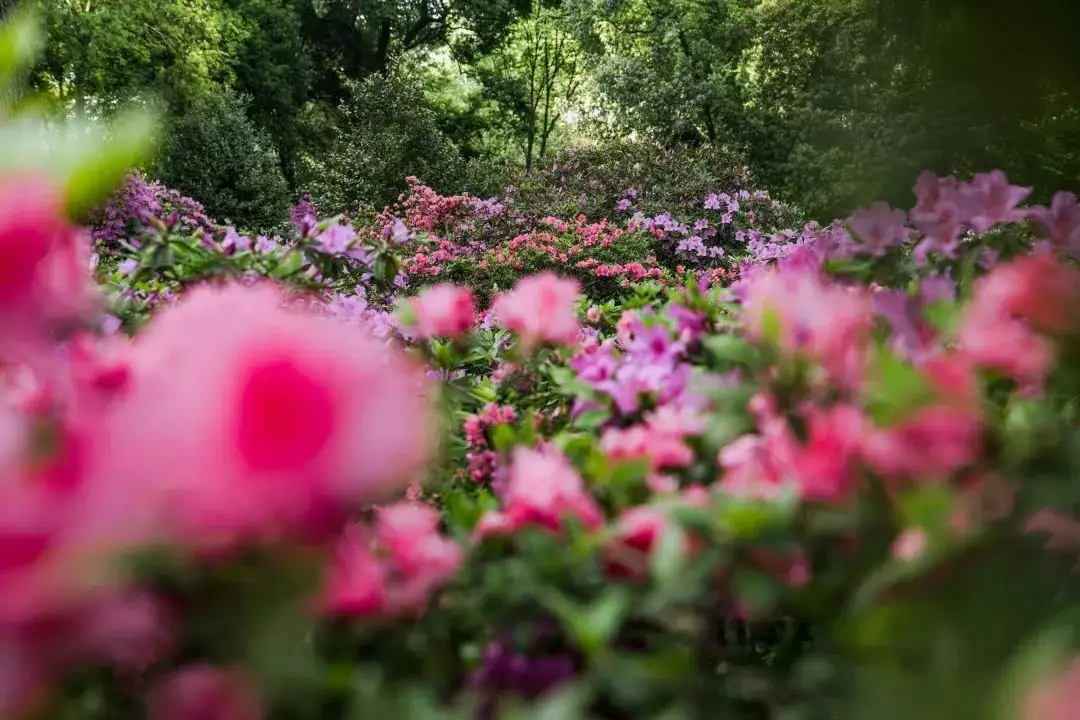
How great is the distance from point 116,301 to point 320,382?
148 cm

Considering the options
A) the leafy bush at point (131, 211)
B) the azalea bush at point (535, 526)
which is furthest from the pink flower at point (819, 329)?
the leafy bush at point (131, 211)

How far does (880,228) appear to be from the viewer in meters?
1.27

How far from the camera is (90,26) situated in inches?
480

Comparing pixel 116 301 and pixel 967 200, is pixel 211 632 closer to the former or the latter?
pixel 967 200

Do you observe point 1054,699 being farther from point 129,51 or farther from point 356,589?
point 129,51

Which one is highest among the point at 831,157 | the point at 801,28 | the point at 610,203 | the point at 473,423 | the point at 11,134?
the point at 801,28

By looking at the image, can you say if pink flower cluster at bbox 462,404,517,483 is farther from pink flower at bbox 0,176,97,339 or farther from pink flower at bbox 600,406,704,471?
pink flower at bbox 0,176,97,339

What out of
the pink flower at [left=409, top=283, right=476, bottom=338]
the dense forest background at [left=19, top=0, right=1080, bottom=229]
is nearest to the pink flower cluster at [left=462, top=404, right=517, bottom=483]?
the pink flower at [left=409, top=283, right=476, bottom=338]

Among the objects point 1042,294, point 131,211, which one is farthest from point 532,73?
point 1042,294

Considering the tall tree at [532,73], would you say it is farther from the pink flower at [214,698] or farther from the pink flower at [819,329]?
the pink flower at [214,698]

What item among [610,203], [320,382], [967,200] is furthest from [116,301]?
[610,203]

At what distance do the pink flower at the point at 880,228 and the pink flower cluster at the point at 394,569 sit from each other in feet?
3.14

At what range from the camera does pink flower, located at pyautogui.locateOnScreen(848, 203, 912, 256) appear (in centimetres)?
127

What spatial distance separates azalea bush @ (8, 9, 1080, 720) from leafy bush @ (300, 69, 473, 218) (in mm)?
10522
